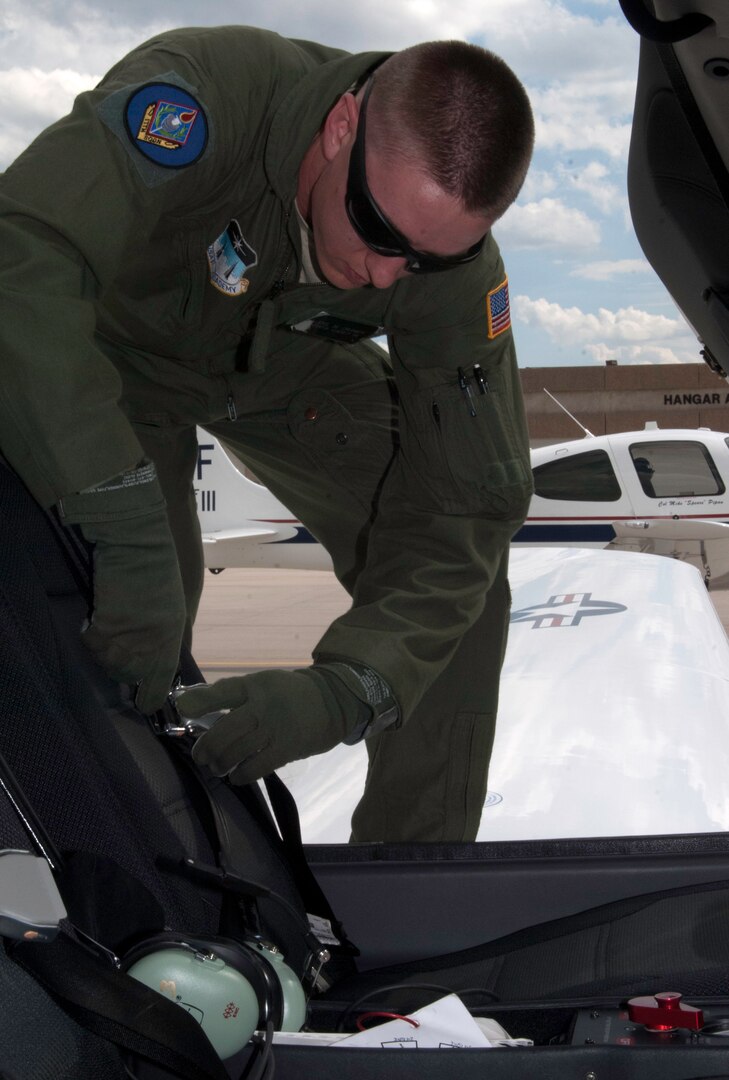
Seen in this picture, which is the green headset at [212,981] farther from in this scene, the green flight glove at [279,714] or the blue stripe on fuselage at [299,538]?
the blue stripe on fuselage at [299,538]

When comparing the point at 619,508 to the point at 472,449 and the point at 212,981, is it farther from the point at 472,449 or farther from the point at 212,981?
the point at 212,981

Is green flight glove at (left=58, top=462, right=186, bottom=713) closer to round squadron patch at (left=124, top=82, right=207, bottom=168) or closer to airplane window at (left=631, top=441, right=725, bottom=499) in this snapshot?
round squadron patch at (left=124, top=82, right=207, bottom=168)

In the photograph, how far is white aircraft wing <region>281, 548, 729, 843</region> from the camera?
1.99 metres

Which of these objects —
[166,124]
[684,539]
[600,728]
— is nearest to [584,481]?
[684,539]

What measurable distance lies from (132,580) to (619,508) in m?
7.96

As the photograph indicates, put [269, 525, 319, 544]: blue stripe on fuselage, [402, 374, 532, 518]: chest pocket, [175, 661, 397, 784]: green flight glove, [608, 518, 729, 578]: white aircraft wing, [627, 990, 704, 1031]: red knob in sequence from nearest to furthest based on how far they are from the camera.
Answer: [627, 990, 704, 1031]: red knob → [175, 661, 397, 784]: green flight glove → [402, 374, 532, 518]: chest pocket → [608, 518, 729, 578]: white aircraft wing → [269, 525, 319, 544]: blue stripe on fuselage

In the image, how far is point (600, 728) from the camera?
2.36 meters

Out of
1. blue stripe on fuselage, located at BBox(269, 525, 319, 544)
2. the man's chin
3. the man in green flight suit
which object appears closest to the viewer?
the man in green flight suit

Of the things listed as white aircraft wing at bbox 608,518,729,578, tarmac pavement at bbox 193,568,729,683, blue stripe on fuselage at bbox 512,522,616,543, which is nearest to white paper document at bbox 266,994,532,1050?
tarmac pavement at bbox 193,568,729,683

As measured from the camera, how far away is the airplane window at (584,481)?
342 inches

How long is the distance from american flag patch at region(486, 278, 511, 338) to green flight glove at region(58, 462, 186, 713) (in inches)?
26.6

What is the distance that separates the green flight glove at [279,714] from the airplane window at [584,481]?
24.6 feet

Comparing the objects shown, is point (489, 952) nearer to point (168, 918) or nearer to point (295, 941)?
point (295, 941)

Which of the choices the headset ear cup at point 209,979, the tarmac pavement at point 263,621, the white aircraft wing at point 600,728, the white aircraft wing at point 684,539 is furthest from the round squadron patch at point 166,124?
the white aircraft wing at point 684,539
